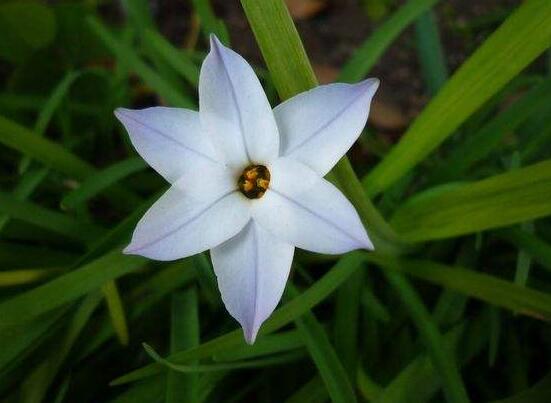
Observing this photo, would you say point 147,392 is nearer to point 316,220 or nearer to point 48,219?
point 48,219

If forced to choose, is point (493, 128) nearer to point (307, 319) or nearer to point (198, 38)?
point (307, 319)

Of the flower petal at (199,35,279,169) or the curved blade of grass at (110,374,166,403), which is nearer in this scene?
the flower petal at (199,35,279,169)

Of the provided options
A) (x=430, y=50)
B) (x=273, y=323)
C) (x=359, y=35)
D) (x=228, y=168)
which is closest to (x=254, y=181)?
(x=228, y=168)

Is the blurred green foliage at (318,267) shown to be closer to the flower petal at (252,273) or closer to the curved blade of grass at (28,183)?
the curved blade of grass at (28,183)

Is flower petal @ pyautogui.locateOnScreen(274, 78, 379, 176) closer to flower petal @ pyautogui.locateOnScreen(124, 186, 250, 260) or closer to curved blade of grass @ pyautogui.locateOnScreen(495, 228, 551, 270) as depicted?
flower petal @ pyautogui.locateOnScreen(124, 186, 250, 260)

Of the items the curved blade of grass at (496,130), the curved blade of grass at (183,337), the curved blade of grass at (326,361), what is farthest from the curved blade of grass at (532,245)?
the curved blade of grass at (183,337)

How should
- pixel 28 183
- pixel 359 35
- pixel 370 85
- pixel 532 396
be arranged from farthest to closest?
1. pixel 359 35
2. pixel 28 183
3. pixel 532 396
4. pixel 370 85

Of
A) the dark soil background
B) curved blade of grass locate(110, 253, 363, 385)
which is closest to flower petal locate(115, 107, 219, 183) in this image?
curved blade of grass locate(110, 253, 363, 385)

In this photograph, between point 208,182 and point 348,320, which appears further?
point 348,320
